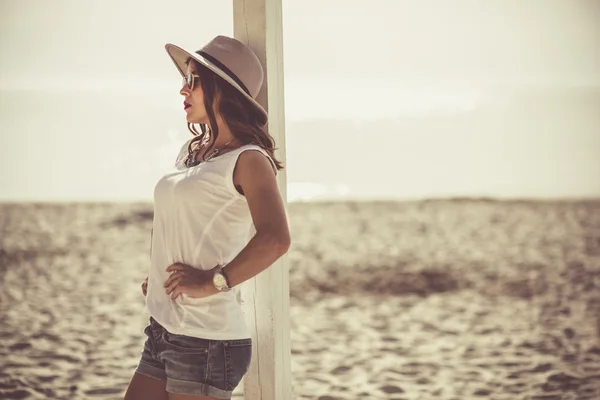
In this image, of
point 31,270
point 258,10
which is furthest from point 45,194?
point 258,10

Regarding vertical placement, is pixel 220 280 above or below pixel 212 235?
below

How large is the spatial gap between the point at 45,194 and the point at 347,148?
52.9 ft

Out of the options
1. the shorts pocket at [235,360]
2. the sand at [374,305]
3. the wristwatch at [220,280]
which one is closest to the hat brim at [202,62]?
the wristwatch at [220,280]

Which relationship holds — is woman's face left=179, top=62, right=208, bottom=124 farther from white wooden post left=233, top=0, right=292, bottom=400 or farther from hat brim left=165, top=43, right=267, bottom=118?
white wooden post left=233, top=0, right=292, bottom=400

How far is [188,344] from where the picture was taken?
187 centimetres

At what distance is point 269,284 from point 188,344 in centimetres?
43

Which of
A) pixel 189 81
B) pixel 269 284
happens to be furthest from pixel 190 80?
pixel 269 284

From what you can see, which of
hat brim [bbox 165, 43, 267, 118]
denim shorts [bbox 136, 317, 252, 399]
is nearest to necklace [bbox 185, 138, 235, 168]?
hat brim [bbox 165, 43, 267, 118]

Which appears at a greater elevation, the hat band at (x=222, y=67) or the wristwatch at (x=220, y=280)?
the hat band at (x=222, y=67)

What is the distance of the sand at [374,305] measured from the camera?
4.70 metres

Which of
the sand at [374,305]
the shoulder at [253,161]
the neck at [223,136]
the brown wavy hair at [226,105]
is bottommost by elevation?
Answer: the sand at [374,305]

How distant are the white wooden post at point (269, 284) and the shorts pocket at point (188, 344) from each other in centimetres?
40

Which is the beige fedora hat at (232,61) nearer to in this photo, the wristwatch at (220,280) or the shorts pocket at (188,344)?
the wristwatch at (220,280)

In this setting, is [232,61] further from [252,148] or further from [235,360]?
[235,360]
